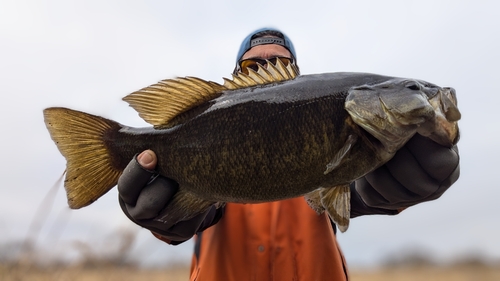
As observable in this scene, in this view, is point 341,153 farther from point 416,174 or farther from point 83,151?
point 83,151

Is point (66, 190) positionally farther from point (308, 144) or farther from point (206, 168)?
point (308, 144)

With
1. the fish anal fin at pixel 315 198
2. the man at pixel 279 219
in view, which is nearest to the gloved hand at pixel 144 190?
the man at pixel 279 219

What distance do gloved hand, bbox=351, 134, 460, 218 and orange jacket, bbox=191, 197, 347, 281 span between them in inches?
27.0

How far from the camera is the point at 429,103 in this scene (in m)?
2.06

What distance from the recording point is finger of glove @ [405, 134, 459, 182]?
86.9 inches

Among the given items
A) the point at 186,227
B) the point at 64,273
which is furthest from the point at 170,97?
the point at 64,273

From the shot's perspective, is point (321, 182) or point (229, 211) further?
point (229, 211)

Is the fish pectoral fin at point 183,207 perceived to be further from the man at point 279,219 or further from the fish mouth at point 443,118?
the fish mouth at point 443,118

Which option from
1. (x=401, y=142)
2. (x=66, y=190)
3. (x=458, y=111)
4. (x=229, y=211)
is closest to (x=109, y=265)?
(x=229, y=211)

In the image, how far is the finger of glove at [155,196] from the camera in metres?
2.32

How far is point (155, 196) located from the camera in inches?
91.3

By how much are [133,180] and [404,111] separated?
61.6 inches

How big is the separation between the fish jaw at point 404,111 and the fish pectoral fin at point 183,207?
1.02m

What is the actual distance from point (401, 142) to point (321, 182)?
49 centimetres
